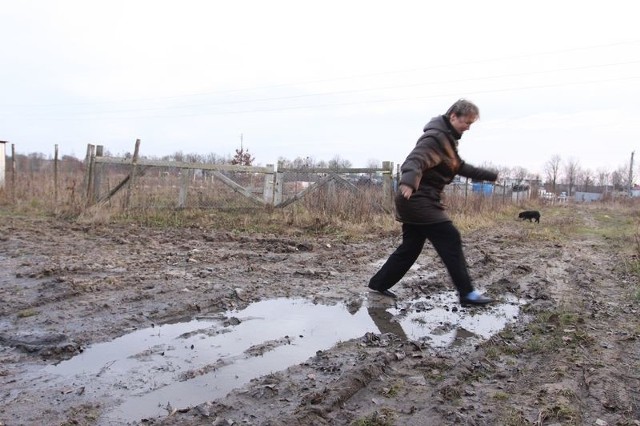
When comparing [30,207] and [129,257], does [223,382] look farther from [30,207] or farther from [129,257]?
[30,207]

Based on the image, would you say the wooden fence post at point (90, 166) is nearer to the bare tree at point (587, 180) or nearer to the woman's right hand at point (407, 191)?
the woman's right hand at point (407, 191)

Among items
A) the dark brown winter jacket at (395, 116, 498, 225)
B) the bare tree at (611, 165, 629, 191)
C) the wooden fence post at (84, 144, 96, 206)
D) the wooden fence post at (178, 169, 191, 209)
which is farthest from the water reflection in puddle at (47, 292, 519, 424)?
the bare tree at (611, 165, 629, 191)

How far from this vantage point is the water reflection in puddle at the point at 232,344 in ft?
9.29

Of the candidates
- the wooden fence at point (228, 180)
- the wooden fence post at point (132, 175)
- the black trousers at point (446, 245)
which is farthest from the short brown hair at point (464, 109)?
the wooden fence post at point (132, 175)

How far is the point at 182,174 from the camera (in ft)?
42.7

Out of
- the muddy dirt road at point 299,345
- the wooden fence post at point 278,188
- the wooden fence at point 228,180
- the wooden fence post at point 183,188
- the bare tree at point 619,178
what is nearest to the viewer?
the muddy dirt road at point 299,345

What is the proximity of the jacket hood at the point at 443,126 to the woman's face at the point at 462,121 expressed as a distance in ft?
0.12

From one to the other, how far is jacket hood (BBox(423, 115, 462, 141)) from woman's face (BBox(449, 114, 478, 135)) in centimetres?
4

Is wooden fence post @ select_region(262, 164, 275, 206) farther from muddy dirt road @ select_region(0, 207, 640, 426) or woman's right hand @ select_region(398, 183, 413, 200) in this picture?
woman's right hand @ select_region(398, 183, 413, 200)

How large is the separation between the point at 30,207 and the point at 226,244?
7462 mm

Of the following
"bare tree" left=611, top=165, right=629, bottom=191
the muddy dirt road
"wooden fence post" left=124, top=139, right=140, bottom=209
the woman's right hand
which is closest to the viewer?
the muddy dirt road

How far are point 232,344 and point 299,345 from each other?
1.60ft

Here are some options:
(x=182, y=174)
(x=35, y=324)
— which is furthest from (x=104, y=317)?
(x=182, y=174)

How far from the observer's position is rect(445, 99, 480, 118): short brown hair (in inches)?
179
